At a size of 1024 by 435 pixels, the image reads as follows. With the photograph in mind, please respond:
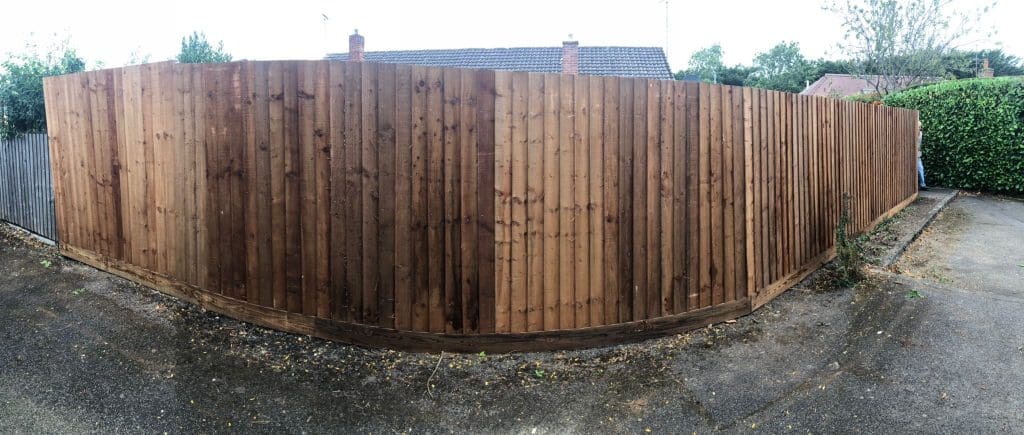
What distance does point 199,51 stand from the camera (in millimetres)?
10445

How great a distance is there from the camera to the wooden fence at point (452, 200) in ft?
12.5

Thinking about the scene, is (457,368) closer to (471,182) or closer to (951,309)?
(471,182)

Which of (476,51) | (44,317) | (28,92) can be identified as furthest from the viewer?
(476,51)

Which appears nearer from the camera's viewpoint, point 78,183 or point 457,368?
point 457,368

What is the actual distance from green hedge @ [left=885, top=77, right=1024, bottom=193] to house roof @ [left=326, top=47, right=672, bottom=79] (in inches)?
427

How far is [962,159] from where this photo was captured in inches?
494

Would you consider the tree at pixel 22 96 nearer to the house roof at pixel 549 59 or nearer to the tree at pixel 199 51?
the tree at pixel 199 51

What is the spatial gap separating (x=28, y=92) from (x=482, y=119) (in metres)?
6.32

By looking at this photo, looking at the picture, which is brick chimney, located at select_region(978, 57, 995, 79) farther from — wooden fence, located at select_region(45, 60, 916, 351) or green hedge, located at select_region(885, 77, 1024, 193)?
wooden fence, located at select_region(45, 60, 916, 351)

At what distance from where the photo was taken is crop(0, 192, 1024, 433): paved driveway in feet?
10.3

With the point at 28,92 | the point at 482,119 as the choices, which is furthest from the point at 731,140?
the point at 28,92

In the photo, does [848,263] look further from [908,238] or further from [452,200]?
[452,200]

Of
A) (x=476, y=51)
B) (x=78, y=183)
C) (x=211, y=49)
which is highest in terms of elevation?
(x=476, y=51)

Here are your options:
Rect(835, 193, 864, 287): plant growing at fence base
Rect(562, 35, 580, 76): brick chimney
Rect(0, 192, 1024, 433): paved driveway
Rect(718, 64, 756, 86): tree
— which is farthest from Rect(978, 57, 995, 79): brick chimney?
Rect(0, 192, 1024, 433): paved driveway
